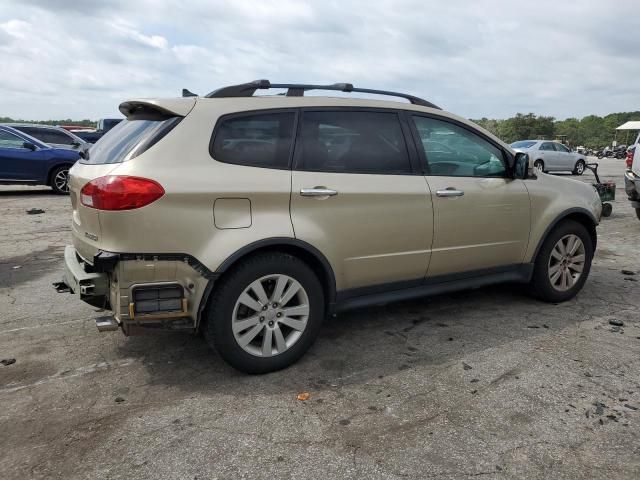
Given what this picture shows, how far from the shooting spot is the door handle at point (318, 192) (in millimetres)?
3404

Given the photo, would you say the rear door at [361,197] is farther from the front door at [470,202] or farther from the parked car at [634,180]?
the parked car at [634,180]

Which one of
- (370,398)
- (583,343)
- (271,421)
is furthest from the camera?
(583,343)

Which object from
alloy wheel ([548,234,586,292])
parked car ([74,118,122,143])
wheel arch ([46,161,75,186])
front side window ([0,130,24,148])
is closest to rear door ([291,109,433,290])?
alloy wheel ([548,234,586,292])

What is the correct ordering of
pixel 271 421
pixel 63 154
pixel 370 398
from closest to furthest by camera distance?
1. pixel 271 421
2. pixel 370 398
3. pixel 63 154

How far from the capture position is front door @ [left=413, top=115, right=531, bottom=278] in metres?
4.06

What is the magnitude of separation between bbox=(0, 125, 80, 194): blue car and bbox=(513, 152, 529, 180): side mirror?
10.8 meters

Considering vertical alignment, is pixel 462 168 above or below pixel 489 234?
above

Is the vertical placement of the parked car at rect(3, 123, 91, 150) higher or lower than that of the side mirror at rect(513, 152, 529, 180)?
lower

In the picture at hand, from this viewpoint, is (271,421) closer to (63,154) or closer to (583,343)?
(583,343)

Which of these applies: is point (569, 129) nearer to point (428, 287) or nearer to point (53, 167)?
point (53, 167)

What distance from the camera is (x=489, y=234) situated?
4.34 meters

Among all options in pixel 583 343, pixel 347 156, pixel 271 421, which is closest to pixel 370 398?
pixel 271 421

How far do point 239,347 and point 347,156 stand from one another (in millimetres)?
1500

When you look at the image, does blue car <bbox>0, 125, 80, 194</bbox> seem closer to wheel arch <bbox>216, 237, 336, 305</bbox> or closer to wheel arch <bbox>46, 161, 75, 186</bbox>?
wheel arch <bbox>46, 161, 75, 186</bbox>
